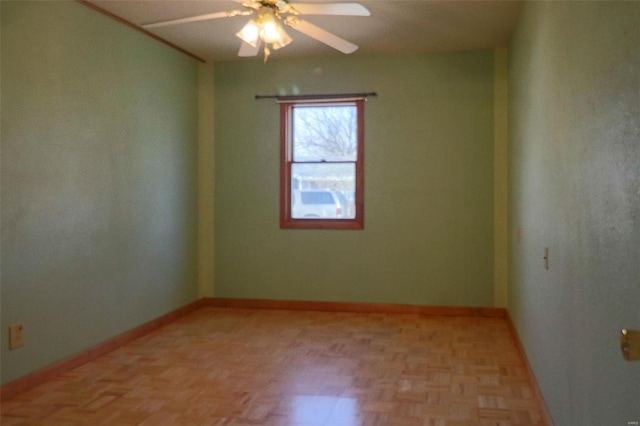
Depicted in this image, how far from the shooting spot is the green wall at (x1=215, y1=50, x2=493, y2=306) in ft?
17.5

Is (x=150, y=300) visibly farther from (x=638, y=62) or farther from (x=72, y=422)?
(x=638, y=62)

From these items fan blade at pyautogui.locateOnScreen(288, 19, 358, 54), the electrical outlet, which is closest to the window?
fan blade at pyautogui.locateOnScreen(288, 19, 358, 54)

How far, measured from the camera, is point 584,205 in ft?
6.21

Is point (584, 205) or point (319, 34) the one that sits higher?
point (319, 34)

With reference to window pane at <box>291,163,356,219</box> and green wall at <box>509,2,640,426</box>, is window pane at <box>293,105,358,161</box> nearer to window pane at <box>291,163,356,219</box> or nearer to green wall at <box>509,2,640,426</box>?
window pane at <box>291,163,356,219</box>

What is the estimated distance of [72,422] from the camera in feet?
9.38

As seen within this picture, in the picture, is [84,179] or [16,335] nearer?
[16,335]

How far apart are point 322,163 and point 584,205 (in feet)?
12.4

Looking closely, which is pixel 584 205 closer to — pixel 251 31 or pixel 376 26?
pixel 251 31

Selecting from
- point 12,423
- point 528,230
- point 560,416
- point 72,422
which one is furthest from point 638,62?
point 12,423

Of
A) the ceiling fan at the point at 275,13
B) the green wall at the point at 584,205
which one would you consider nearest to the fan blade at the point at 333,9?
the ceiling fan at the point at 275,13

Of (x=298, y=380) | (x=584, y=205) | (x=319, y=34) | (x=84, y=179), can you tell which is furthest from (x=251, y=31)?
(x=584, y=205)

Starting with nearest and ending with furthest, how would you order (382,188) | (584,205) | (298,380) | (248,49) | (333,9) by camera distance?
(584,205) → (333,9) → (298,380) → (248,49) → (382,188)

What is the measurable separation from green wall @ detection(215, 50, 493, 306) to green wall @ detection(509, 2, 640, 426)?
1857 mm
